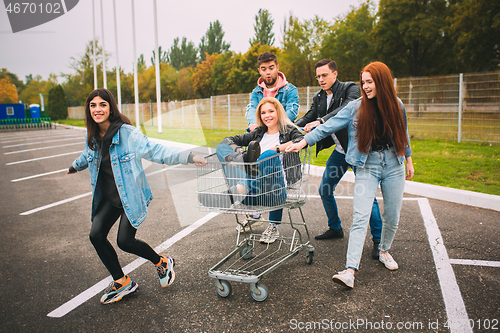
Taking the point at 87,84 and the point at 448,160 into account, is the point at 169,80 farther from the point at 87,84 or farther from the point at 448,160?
the point at 448,160

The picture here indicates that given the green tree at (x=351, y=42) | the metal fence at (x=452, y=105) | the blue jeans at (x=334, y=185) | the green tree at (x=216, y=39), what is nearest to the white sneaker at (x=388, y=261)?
the blue jeans at (x=334, y=185)

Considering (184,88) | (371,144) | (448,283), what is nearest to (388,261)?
(448,283)

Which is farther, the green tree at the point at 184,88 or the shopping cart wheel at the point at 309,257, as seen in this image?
the green tree at the point at 184,88

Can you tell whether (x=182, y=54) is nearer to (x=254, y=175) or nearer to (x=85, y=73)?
(x=85, y=73)

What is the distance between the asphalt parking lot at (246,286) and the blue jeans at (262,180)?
32.7 inches

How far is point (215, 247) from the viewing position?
4117 mm

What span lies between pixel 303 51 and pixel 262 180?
4498 centimetres

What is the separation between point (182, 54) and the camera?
97.6 meters

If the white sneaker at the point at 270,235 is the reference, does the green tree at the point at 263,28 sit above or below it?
above

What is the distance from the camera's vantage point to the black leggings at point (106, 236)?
2.99 metres

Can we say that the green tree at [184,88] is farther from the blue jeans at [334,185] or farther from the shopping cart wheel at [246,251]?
the shopping cart wheel at [246,251]

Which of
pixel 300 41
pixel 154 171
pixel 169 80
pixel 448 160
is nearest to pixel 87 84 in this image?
pixel 169 80

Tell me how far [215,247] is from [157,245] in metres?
0.74

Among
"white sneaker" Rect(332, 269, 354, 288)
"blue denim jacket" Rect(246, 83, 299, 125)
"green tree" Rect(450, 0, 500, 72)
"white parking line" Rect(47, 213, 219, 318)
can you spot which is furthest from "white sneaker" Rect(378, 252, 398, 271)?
"green tree" Rect(450, 0, 500, 72)
